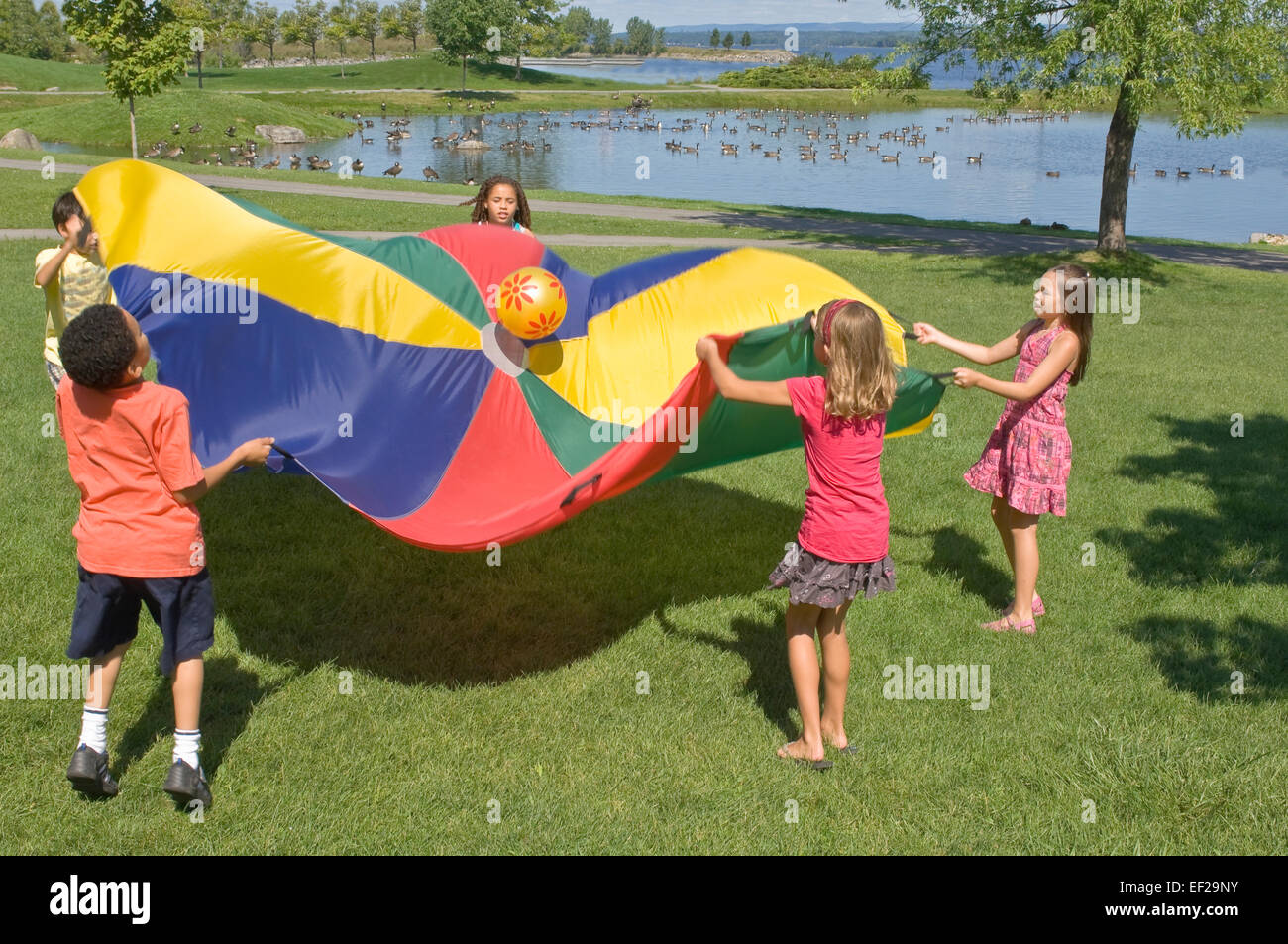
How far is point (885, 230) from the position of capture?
23656mm

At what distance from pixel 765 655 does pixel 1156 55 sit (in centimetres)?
1405

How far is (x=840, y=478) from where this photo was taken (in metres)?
4.58

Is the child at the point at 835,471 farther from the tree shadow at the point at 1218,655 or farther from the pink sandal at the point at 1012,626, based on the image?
the tree shadow at the point at 1218,655

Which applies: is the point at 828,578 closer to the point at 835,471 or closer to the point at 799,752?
the point at 835,471

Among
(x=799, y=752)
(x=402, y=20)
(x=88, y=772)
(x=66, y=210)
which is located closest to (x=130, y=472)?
(x=88, y=772)

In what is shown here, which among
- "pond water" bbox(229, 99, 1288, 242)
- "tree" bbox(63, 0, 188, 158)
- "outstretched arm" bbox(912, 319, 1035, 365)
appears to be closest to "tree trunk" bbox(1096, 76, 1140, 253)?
"pond water" bbox(229, 99, 1288, 242)

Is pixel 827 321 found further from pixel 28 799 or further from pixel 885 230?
pixel 885 230

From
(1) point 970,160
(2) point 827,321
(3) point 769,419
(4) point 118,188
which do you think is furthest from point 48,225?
(1) point 970,160

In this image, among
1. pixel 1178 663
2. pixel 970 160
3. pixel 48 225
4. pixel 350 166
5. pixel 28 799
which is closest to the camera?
pixel 28 799

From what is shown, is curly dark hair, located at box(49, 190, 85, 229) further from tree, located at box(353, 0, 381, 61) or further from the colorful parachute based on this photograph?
tree, located at box(353, 0, 381, 61)

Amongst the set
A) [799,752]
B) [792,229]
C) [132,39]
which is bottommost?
[799,752]

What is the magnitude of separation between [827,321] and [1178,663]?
287cm
